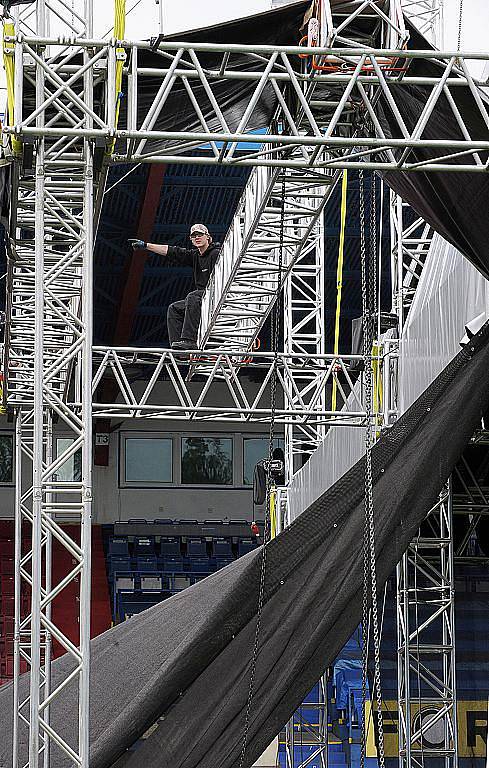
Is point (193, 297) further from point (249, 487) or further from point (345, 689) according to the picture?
point (249, 487)

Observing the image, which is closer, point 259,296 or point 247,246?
point 247,246

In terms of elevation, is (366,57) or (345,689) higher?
(366,57)

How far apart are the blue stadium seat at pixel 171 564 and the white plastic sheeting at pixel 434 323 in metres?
11.8

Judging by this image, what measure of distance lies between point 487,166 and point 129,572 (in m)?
17.1

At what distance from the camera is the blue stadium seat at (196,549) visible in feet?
84.3

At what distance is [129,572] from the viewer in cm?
2373

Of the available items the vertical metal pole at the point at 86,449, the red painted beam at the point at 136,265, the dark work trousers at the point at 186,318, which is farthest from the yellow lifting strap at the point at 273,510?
the vertical metal pole at the point at 86,449

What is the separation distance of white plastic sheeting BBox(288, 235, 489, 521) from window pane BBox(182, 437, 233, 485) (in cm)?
1457

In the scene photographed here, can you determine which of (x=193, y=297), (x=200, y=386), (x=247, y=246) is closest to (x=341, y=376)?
(x=200, y=386)

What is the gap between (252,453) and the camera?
28859 mm

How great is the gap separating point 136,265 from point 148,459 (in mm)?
7644

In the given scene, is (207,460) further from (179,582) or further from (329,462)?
(329,462)

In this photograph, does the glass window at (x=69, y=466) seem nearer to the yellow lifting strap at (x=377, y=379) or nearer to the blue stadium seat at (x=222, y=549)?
the blue stadium seat at (x=222, y=549)

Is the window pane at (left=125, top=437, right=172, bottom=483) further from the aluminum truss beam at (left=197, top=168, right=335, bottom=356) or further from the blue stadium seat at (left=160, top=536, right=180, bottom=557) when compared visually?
the aluminum truss beam at (left=197, top=168, right=335, bottom=356)
